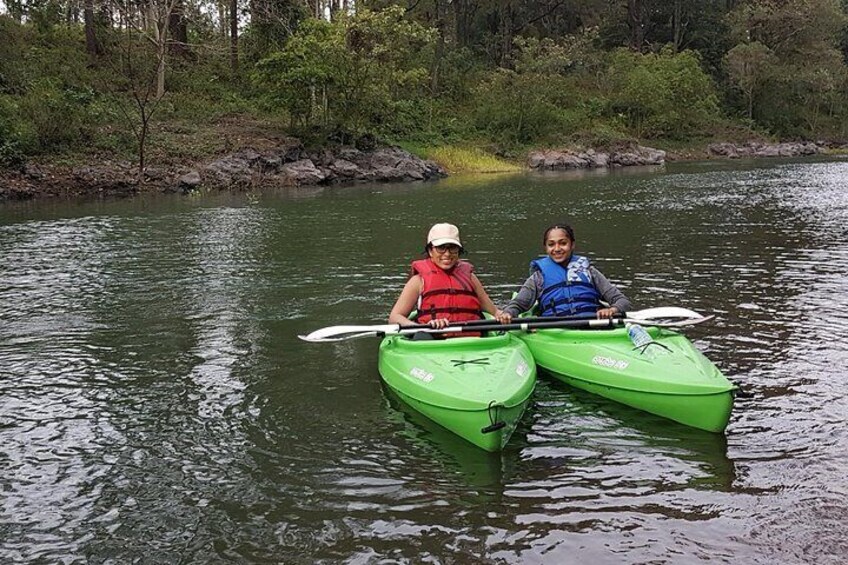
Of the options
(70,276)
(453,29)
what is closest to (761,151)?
(453,29)

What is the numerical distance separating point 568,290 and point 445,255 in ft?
3.73

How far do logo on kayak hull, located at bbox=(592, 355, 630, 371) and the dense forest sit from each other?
22.5m

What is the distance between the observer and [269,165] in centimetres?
2764

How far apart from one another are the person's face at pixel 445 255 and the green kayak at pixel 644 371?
2.74 feet

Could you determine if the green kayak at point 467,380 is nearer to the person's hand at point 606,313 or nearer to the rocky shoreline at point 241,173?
the person's hand at point 606,313

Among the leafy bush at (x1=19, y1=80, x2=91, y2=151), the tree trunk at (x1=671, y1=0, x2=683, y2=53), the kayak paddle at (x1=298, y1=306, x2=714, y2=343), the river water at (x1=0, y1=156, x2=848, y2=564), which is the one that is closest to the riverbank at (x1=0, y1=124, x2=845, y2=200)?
the leafy bush at (x1=19, y1=80, x2=91, y2=151)

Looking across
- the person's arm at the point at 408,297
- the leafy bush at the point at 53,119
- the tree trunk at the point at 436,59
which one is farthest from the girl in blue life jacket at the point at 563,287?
the tree trunk at the point at 436,59

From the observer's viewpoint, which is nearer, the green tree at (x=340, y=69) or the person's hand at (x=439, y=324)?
the person's hand at (x=439, y=324)

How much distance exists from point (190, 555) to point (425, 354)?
90.6 inches

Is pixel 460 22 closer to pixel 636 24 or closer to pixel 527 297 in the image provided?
pixel 636 24

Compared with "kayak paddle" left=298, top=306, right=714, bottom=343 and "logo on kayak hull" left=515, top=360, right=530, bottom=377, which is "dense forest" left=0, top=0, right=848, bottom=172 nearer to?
"kayak paddle" left=298, top=306, right=714, bottom=343

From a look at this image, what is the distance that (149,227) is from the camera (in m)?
15.9

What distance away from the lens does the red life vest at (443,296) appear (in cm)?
618

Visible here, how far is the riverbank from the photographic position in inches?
919
